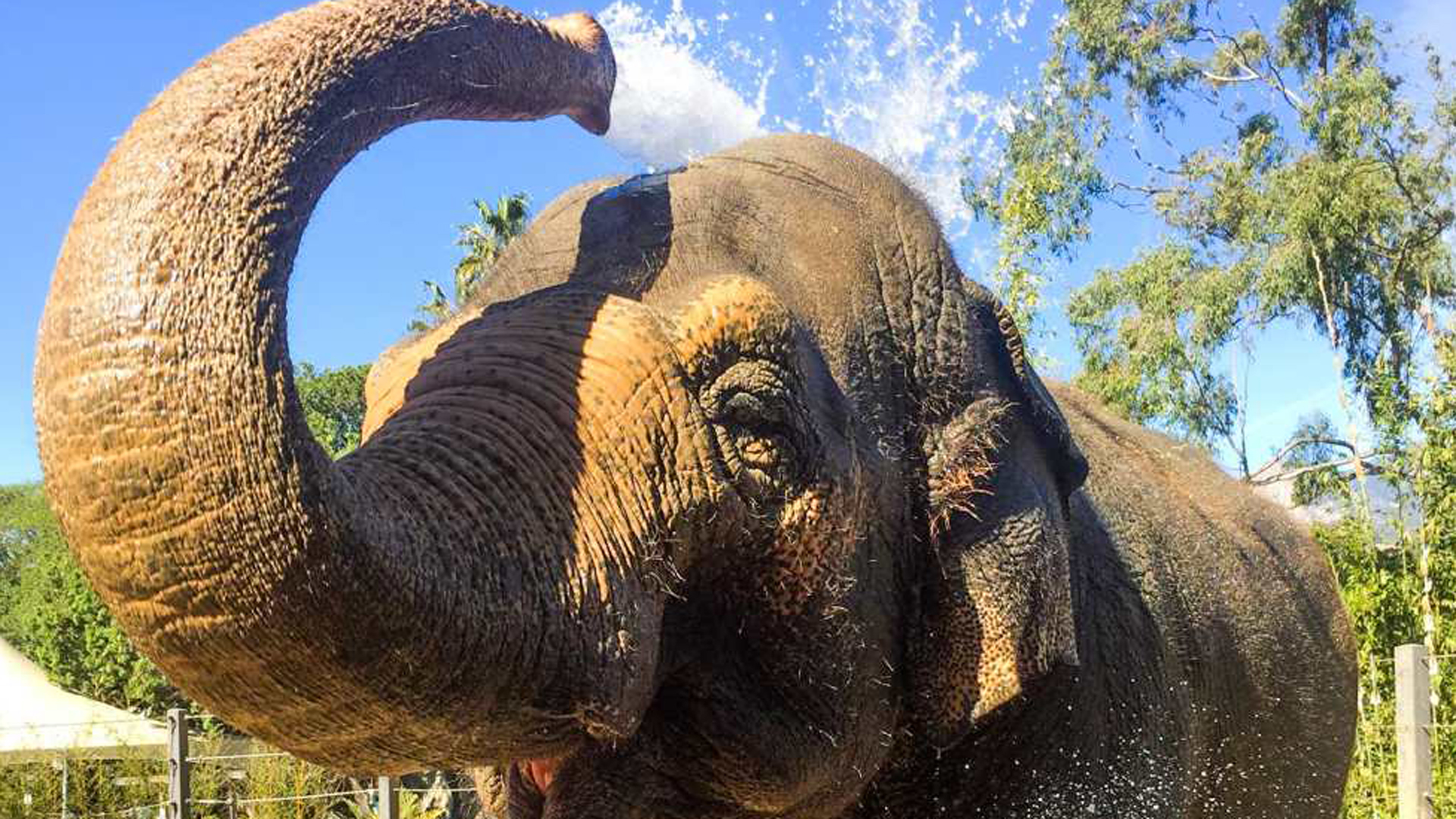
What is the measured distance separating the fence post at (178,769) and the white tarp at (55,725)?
1411mm

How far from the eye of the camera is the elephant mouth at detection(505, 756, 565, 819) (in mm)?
2410

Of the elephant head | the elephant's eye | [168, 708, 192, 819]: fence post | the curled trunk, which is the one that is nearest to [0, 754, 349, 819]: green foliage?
[168, 708, 192, 819]: fence post

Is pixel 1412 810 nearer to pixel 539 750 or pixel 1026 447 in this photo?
pixel 1026 447

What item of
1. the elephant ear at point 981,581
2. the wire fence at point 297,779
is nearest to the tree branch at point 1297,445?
the wire fence at point 297,779

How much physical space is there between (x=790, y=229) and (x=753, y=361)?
0.48m

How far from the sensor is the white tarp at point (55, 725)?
11.3 meters

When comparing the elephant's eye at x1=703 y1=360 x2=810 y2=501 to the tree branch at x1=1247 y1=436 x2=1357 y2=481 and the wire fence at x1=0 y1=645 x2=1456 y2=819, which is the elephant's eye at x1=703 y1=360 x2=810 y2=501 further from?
the tree branch at x1=1247 y1=436 x2=1357 y2=481

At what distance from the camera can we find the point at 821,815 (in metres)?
2.54

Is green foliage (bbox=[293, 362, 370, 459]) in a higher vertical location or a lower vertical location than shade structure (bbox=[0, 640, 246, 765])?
higher

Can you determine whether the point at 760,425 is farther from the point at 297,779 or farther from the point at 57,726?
the point at 57,726

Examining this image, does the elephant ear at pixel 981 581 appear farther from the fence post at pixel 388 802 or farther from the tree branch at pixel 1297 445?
the tree branch at pixel 1297 445

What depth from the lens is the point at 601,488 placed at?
1999 mm

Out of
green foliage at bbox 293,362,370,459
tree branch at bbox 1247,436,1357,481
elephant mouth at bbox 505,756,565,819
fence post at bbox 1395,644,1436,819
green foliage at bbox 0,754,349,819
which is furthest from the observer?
green foliage at bbox 293,362,370,459

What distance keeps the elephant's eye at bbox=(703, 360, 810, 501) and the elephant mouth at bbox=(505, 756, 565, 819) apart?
1.84ft
